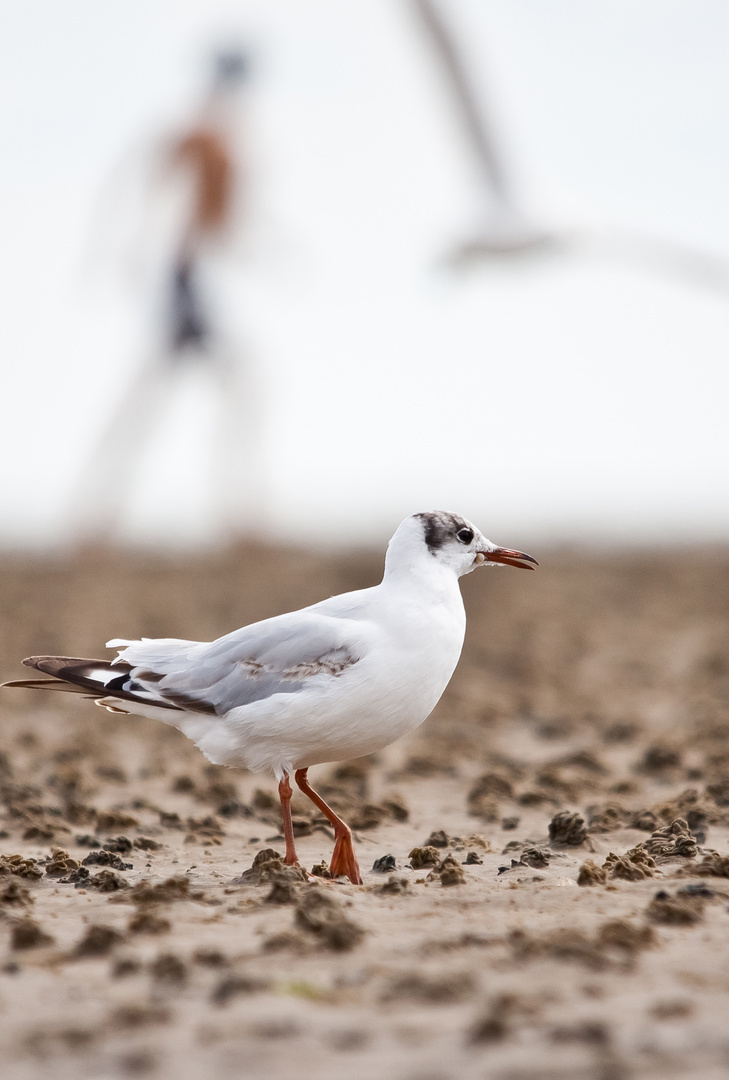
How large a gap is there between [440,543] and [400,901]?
1.36 m

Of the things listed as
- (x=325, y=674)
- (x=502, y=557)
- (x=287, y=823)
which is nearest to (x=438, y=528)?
(x=502, y=557)

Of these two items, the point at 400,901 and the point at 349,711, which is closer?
the point at 400,901

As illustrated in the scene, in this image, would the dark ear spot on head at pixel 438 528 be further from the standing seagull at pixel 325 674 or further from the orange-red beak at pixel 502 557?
the orange-red beak at pixel 502 557

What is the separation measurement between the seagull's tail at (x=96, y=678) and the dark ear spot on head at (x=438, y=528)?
1152 mm

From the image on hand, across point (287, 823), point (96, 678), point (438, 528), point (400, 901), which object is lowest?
point (400, 901)

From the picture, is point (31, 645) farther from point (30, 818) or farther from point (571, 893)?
point (571, 893)

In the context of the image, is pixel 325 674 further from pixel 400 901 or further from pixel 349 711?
pixel 400 901

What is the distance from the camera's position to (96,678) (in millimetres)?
4855

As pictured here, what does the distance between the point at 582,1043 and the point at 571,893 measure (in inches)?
50.7

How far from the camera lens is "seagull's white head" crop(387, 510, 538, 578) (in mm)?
4762

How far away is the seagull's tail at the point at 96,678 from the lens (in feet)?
15.8

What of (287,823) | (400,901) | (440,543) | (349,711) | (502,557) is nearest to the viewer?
(400,901)

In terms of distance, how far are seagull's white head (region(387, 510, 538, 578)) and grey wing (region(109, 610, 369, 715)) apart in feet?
1.22

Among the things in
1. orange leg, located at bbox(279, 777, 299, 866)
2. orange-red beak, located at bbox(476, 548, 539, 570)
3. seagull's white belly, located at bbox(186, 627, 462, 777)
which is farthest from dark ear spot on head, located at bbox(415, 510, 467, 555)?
orange leg, located at bbox(279, 777, 299, 866)
